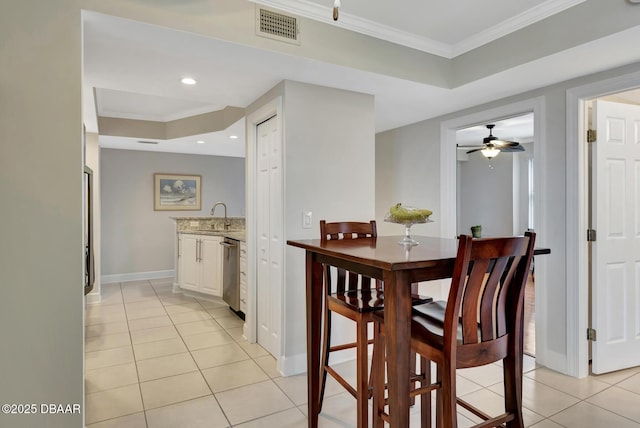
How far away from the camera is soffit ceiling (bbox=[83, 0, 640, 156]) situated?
2199 mm

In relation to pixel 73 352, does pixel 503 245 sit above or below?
above

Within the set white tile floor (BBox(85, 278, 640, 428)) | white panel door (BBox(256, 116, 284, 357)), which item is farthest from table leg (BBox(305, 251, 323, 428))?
white panel door (BBox(256, 116, 284, 357))

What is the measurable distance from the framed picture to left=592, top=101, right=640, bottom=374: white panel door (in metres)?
5.94

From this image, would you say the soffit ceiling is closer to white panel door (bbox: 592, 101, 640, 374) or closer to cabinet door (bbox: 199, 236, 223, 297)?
white panel door (bbox: 592, 101, 640, 374)

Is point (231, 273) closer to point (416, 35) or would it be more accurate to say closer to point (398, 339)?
point (416, 35)

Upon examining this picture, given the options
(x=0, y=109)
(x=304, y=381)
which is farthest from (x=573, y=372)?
(x=0, y=109)

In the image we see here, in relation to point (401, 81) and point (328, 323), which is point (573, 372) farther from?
point (401, 81)

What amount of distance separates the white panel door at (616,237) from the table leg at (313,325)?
220 centimetres

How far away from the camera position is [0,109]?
172cm

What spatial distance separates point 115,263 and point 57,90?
5.06m

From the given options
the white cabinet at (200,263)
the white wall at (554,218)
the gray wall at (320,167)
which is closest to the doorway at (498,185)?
the white wall at (554,218)

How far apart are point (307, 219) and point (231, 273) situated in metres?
1.81

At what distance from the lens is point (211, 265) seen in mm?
4848

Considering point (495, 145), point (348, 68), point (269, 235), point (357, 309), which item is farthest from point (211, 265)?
point (495, 145)
